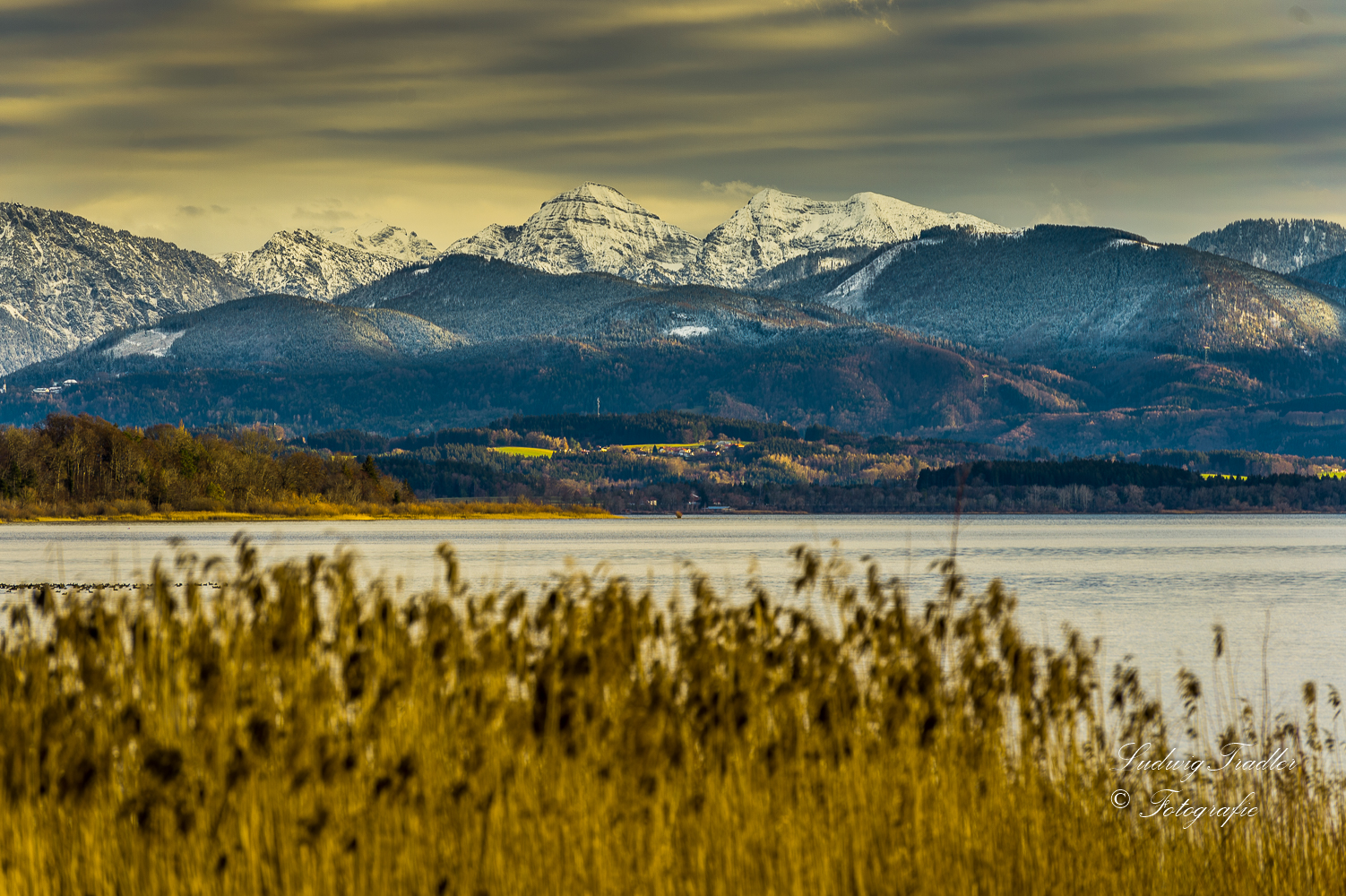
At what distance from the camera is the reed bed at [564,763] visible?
10.9m

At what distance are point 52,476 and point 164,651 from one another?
194952 millimetres

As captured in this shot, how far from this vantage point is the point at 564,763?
1172 centimetres

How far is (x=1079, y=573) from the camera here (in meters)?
84.1

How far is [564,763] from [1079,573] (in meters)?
76.6

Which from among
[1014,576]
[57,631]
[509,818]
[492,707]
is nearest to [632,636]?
[492,707]

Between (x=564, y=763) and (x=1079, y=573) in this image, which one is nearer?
(x=564, y=763)

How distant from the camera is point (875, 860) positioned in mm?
11617

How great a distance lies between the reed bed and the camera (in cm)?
1088

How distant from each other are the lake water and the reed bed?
1174 millimetres

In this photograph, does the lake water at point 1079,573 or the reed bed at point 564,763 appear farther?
the lake water at point 1079,573

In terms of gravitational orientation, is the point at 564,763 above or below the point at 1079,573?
above

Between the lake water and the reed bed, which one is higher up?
the reed bed

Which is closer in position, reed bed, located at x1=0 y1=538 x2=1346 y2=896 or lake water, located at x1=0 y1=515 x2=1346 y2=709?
reed bed, located at x1=0 y1=538 x2=1346 y2=896

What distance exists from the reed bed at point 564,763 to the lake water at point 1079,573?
46.2 inches
